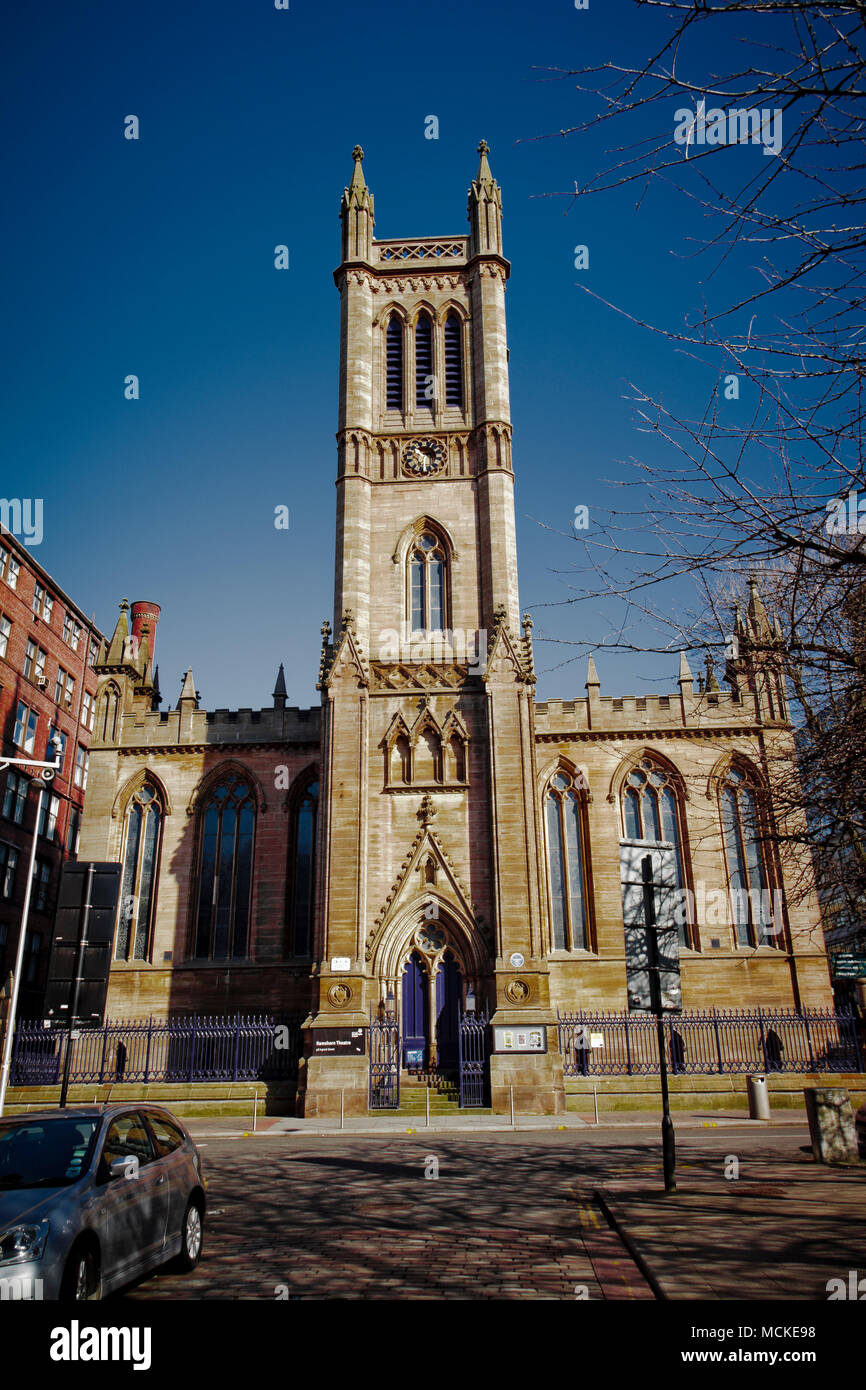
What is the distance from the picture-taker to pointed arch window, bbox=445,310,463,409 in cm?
3369

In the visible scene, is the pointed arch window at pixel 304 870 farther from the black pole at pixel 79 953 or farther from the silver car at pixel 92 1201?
the silver car at pixel 92 1201

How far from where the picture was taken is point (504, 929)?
82.8ft

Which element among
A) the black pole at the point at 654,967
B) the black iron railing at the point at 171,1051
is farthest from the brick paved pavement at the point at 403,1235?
the black iron railing at the point at 171,1051

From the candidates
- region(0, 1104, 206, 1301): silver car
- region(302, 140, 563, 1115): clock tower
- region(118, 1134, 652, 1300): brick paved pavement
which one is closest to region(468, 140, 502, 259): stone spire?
region(302, 140, 563, 1115): clock tower

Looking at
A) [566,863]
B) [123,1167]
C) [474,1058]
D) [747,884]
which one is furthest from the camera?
[566,863]

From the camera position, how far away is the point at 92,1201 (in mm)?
6695

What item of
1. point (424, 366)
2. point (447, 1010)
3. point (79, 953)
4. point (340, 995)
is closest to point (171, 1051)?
point (340, 995)

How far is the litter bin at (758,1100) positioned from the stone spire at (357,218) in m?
29.3

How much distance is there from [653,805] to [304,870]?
1178 cm

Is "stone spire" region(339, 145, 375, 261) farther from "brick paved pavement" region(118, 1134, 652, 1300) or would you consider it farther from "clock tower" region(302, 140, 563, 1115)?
"brick paved pavement" region(118, 1134, 652, 1300)

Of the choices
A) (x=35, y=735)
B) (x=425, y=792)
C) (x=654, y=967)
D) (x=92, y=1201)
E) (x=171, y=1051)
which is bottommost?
(x=92, y=1201)

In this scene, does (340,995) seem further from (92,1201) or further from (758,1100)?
(92,1201)

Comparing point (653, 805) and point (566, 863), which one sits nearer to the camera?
point (566, 863)

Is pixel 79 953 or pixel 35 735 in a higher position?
pixel 35 735
